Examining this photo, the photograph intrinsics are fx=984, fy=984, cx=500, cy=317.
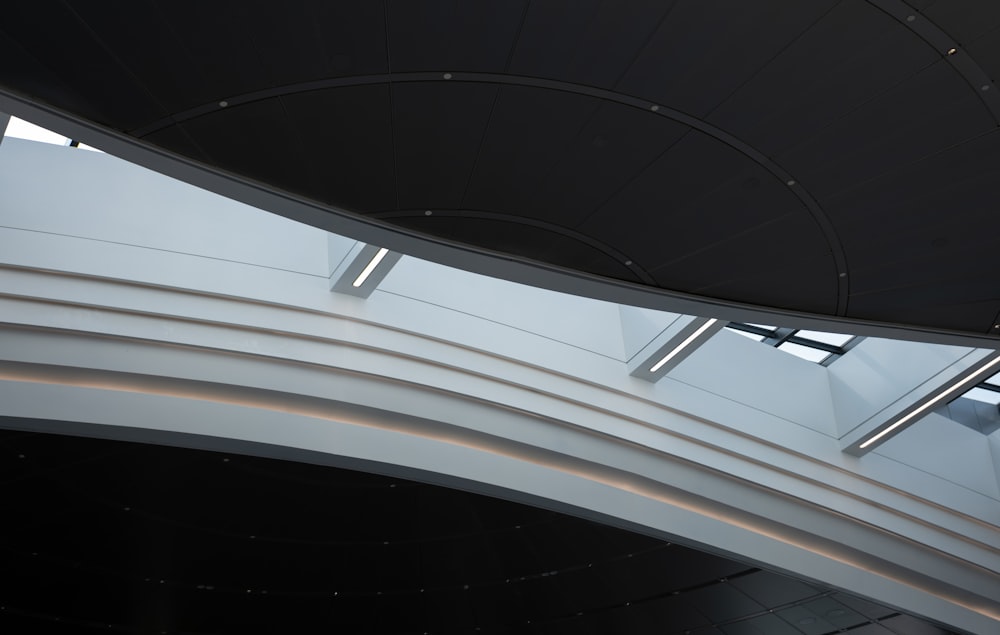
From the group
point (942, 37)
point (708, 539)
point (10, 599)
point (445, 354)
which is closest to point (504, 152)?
point (942, 37)

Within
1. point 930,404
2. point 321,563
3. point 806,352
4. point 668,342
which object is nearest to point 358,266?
point 668,342

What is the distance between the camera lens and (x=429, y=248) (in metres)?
10.3

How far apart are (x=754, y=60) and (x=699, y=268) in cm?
297

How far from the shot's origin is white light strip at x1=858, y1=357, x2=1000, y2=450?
17.8 metres

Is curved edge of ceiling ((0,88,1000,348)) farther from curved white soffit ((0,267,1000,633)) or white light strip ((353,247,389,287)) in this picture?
curved white soffit ((0,267,1000,633))

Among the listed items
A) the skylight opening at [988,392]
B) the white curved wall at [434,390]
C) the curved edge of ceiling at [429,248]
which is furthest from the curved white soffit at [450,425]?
the curved edge of ceiling at [429,248]

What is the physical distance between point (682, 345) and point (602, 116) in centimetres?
1007

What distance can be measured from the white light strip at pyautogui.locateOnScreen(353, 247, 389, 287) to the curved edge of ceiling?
555 cm

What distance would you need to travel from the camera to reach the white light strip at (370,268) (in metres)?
16.2

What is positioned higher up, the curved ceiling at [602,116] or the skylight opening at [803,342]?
the skylight opening at [803,342]

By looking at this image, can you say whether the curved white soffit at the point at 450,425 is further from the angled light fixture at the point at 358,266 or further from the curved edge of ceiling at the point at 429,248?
the curved edge of ceiling at the point at 429,248

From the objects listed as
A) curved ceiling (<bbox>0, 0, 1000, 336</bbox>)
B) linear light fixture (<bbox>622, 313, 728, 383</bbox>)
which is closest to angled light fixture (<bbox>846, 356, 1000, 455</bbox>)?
linear light fixture (<bbox>622, 313, 728, 383</bbox>)

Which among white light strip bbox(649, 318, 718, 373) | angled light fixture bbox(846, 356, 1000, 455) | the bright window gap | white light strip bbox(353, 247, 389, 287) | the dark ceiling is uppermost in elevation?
white light strip bbox(353, 247, 389, 287)

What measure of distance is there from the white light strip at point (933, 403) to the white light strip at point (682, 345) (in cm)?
494
